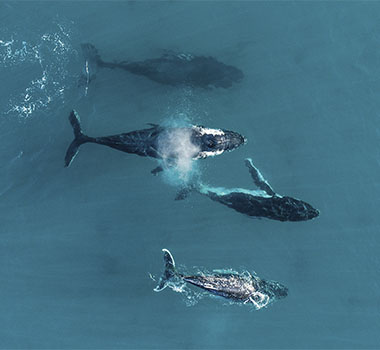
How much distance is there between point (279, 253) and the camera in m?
28.4

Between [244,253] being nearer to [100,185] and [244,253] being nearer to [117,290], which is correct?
[117,290]

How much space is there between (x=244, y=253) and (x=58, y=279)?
12.8 m

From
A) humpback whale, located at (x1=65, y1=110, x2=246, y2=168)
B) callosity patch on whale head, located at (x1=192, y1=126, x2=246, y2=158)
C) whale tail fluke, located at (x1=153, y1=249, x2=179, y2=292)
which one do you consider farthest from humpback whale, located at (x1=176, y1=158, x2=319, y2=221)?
whale tail fluke, located at (x1=153, y1=249, x2=179, y2=292)

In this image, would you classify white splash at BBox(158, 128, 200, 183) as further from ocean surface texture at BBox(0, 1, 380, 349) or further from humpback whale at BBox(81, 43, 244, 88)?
humpback whale at BBox(81, 43, 244, 88)

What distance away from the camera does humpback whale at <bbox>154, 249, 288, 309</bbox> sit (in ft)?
89.9

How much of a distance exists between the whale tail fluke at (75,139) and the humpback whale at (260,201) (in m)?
7.73

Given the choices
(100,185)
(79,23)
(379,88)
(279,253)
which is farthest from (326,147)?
(79,23)

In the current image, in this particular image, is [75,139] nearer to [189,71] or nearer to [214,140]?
[189,71]

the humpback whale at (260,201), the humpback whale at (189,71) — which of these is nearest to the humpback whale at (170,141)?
the humpback whale at (260,201)

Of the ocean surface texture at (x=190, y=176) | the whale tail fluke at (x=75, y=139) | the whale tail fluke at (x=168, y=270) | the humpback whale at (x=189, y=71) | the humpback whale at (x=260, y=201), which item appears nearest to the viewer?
the whale tail fluke at (x=168, y=270)

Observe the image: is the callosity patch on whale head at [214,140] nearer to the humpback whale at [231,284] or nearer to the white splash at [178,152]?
the white splash at [178,152]

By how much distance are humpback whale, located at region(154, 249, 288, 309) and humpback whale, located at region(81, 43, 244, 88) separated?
464 inches

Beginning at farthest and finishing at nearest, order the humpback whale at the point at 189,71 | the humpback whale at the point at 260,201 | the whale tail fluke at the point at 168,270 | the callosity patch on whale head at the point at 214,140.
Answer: the humpback whale at the point at 189,71, the callosity patch on whale head at the point at 214,140, the humpback whale at the point at 260,201, the whale tail fluke at the point at 168,270

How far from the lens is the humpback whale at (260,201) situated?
2805 centimetres
